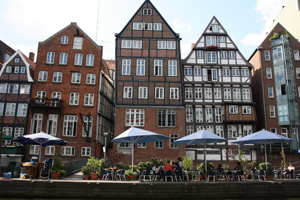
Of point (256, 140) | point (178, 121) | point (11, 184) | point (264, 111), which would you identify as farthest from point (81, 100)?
point (264, 111)

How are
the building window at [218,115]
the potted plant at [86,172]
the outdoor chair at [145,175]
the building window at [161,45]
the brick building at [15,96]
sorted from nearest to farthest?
the outdoor chair at [145,175] → the potted plant at [86,172] → the brick building at [15,96] → the building window at [218,115] → the building window at [161,45]

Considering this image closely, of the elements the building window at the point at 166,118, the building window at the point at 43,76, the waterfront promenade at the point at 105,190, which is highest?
the building window at the point at 43,76

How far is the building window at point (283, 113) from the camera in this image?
35.0 m

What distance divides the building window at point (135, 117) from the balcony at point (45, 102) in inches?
333

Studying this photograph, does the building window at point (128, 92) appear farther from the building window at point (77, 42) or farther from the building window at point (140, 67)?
the building window at point (77, 42)

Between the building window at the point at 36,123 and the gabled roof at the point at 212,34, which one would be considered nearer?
the building window at the point at 36,123

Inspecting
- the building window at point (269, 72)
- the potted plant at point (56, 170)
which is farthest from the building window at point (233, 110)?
the potted plant at point (56, 170)

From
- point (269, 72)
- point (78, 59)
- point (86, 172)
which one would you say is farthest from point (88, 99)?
point (269, 72)

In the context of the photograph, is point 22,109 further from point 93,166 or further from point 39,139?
point 93,166

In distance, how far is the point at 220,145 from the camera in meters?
33.6

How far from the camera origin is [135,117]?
106 feet

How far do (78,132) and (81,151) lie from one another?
2.36 meters

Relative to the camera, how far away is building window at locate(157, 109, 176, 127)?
32.6 m

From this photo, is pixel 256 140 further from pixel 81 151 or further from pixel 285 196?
pixel 81 151
